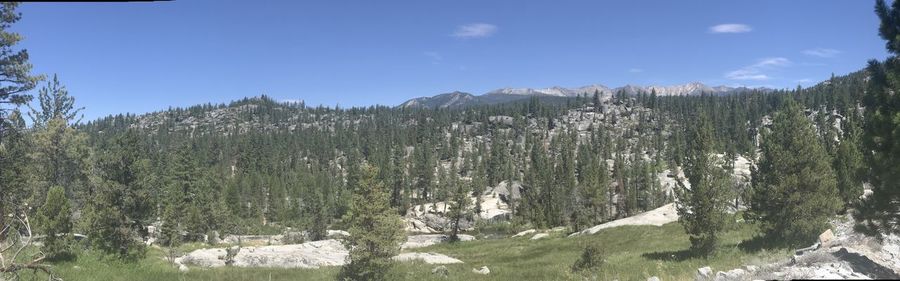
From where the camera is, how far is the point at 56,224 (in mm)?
29219

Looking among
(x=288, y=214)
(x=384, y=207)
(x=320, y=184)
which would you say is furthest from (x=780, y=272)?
(x=320, y=184)

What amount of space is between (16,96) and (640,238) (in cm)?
4843

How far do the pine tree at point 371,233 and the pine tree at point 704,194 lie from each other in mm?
16687

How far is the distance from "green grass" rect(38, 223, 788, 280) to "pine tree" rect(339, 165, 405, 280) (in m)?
3.34

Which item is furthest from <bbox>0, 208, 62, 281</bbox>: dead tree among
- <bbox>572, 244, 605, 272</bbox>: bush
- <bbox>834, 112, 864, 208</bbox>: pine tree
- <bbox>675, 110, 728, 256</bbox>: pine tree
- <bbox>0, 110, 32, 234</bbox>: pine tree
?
<bbox>834, 112, 864, 208</bbox>: pine tree

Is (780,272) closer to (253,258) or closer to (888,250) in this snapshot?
(888,250)

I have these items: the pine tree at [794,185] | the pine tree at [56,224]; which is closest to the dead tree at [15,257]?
the pine tree at [56,224]

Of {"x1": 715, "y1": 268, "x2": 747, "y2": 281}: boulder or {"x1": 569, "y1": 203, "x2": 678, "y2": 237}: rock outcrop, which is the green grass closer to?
{"x1": 715, "y1": 268, "x2": 747, "y2": 281}: boulder

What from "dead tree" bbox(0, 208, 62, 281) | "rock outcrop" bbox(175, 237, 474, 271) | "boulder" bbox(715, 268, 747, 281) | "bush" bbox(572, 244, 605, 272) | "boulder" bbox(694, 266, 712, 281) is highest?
"dead tree" bbox(0, 208, 62, 281)

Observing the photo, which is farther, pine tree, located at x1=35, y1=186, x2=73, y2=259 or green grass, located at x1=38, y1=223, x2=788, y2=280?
pine tree, located at x1=35, y1=186, x2=73, y2=259

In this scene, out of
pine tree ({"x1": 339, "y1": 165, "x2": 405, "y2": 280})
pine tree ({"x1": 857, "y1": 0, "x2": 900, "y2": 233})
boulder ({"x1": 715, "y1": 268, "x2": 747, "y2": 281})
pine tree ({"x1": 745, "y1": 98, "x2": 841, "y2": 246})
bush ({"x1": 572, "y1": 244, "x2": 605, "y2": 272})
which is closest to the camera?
pine tree ({"x1": 857, "y1": 0, "x2": 900, "y2": 233})

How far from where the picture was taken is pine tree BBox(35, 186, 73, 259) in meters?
27.6

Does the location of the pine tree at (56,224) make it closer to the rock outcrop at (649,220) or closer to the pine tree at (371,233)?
the pine tree at (371,233)

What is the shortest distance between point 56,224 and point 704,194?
1427 inches
